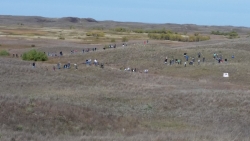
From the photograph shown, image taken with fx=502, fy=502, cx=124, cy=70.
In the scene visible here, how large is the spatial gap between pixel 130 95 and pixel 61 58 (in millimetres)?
29155

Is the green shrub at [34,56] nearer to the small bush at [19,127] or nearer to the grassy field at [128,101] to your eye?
the grassy field at [128,101]

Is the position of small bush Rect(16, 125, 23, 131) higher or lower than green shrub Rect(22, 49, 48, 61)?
higher

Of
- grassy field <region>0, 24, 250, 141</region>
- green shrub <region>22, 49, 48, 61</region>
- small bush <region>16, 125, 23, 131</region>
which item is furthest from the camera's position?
green shrub <region>22, 49, 48, 61</region>

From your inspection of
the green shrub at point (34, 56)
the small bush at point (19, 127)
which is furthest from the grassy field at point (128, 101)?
the green shrub at point (34, 56)

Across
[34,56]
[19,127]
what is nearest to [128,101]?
[19,127]

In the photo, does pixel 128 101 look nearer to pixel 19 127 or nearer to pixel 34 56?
pixel 19 127

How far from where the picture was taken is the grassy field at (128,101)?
17.0 meters

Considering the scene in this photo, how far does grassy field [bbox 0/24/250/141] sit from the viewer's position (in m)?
17.0

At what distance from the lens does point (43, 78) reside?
38062mm

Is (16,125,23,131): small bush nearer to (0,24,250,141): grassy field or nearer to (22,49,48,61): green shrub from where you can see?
(0,24,250,141): grassy field

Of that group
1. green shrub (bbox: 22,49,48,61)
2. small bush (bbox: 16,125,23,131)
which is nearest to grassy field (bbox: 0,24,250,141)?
small bush (bbox: 16,125,23,131)

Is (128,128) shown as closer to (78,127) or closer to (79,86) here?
(78,127)

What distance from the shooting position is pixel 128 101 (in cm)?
2956

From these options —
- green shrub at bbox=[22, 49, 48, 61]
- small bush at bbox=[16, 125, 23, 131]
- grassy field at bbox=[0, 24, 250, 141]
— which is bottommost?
green shrub at bbox=[22, 49, 48, 61]
